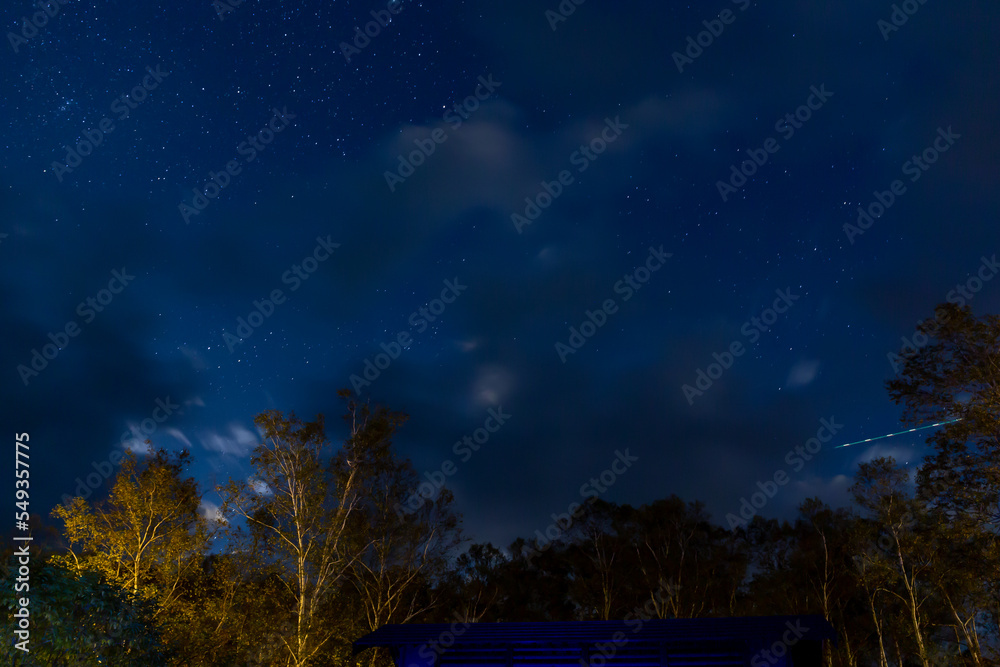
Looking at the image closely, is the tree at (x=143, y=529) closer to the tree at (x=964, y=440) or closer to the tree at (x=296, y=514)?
the tree at (x=296, y=514)

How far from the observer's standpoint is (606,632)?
10.7 m

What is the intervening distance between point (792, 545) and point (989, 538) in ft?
78.9

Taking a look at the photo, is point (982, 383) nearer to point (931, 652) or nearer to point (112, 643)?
point (112, 643)

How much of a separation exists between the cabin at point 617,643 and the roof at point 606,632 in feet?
0.05

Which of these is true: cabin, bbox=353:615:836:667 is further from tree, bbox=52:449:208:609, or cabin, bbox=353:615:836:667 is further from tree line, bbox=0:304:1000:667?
tree, bbox=52:449:208:609

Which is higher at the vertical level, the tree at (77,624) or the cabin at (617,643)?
the cabin at (617,643)

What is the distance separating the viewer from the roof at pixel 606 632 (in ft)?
32.7

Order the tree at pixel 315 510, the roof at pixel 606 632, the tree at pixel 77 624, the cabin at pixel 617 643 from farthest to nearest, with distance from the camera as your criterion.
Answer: the tree at pixel 315 510 → the cabin at pixel 617 643 → the roof at pixel 606 632 → the tree at pixel 77 624

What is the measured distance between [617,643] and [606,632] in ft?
1.10

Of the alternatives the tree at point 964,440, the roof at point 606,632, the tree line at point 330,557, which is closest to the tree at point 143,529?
the tree line at point 330,557

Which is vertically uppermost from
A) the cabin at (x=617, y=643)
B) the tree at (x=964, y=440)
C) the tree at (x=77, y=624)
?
the tree at (x=964, y=440)

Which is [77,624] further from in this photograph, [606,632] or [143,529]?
[143,529]

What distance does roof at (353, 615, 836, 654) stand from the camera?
32.7ft

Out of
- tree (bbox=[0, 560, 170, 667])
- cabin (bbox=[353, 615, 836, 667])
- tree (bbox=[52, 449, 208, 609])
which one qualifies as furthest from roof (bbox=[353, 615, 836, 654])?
tree (bbox=[52, 449, 208, 609])
